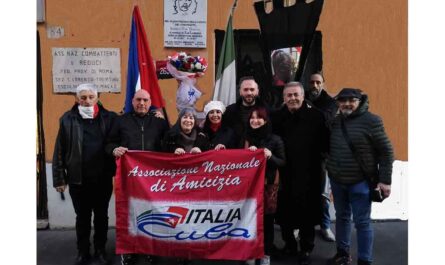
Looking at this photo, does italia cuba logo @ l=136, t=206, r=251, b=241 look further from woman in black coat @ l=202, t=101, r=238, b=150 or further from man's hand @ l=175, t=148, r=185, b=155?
woman in black coat @ l=202, t=101, r=238, b=150

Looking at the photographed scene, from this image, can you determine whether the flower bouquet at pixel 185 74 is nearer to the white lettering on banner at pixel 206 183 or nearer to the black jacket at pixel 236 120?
the black jacket at pixel 236 120

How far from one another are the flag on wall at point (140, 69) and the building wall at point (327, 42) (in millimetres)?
232

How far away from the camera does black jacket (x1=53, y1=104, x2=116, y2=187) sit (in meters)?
4.29

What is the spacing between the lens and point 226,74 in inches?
222

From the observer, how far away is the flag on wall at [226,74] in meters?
5.62

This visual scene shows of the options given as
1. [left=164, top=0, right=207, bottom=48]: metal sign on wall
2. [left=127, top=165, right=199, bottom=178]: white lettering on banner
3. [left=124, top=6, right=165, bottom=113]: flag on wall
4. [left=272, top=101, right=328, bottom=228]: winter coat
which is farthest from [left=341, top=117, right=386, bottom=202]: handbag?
[left=164, top=0, right=207, bottom=48]: metal sign on wall

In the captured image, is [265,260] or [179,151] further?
[265,260]

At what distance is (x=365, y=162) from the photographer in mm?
4074

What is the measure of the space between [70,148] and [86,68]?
179 cm

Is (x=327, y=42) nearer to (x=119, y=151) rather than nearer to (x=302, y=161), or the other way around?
(x=302, y=161)

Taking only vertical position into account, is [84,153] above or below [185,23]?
below

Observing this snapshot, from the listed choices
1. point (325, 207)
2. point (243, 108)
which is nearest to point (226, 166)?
point (243, 108)

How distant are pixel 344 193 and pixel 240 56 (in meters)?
2.60

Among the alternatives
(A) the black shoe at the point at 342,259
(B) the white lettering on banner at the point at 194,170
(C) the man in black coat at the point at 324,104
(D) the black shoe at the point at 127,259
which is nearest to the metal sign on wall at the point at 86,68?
(B) the white lettering on banner at the point at 194,170
